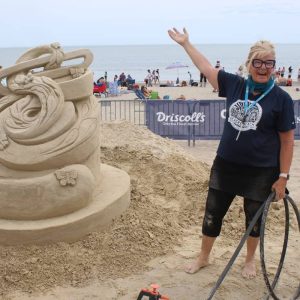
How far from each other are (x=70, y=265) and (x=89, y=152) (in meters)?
0.96

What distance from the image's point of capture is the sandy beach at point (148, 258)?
3.45 metres

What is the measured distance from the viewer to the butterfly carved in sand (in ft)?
12.3

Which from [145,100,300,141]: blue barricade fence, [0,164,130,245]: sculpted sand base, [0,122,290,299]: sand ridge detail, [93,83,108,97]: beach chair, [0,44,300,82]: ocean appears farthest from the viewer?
[0,44,300,82]: ocean

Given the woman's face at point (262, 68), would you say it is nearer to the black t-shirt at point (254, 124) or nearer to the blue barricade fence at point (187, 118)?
the black t-shirt at point (254, 124)

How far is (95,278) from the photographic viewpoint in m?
3.60

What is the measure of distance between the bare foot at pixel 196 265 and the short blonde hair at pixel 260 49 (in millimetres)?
1609

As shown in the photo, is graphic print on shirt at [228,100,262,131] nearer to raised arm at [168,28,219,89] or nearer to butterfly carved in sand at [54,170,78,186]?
raised arm at [168,28,219,89]

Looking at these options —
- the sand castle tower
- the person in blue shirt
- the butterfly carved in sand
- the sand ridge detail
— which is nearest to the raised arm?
the person in blue shirt

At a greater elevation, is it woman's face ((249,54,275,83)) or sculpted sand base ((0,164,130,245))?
woman's face ((249,54,275,83))

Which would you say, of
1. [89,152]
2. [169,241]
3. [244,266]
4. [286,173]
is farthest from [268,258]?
[89,152]

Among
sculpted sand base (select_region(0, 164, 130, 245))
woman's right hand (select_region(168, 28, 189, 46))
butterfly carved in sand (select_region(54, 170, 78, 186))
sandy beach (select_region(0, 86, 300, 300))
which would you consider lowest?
sandy beach (select_region(0, 86, 300, 300))

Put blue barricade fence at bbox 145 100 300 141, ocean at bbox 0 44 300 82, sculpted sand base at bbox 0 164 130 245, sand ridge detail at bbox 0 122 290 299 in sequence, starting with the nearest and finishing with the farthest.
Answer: sand ridge detail at bbox 0 122 290 299
sculpted sand base at bbox 0 164 130 245
blue barricade fence at bbox 145 100 300 141
ocean at bbox 0 44 300 82

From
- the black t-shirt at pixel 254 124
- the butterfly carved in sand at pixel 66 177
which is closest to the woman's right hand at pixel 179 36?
the black t-shirt at pixel 254 124

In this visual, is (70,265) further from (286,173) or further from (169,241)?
(286,173)
